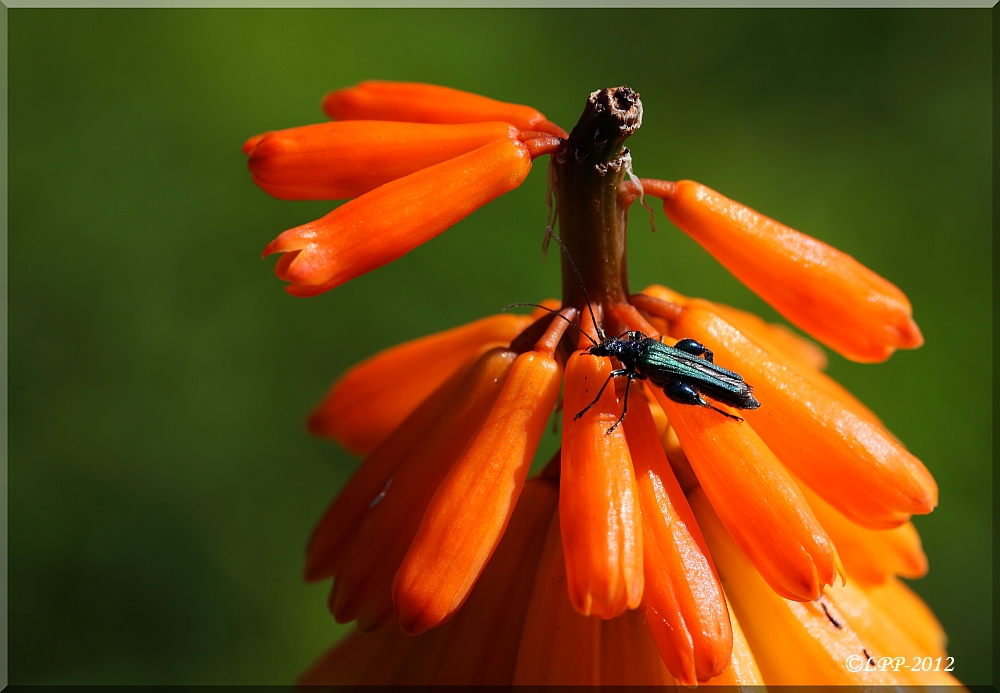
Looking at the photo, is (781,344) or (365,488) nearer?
(365,488)

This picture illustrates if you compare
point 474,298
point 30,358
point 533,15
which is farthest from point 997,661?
point 30,358

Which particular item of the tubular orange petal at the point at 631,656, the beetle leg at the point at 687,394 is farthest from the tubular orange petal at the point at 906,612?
the beetle leg at the point at 687,394

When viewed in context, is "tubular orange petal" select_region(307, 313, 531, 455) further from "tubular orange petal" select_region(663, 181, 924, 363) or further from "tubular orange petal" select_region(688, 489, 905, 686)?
"tubular orange petal" select_region(688, 489, 905, 686)

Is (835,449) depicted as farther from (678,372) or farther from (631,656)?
(631,656)

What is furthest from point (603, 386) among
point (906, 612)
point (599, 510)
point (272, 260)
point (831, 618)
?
point (272, 260)

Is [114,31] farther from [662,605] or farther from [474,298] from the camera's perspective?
[662,605]

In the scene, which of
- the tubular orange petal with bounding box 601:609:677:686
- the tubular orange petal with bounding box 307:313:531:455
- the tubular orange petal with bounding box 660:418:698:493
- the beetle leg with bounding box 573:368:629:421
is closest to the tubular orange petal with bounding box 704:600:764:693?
the tubular orange petal with bounding box 601:609:677:686

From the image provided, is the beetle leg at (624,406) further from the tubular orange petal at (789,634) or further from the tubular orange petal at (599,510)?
the tubular orange petal at (789,634)
